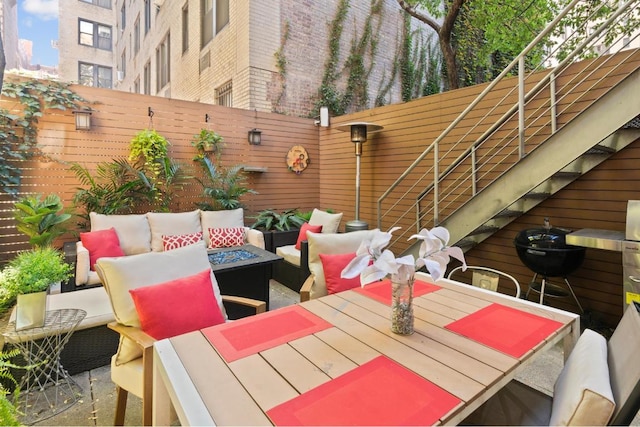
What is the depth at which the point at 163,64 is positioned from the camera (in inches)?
384

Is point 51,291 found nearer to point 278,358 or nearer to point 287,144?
point 278,358

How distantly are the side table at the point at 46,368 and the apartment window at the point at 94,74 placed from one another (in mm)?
14460

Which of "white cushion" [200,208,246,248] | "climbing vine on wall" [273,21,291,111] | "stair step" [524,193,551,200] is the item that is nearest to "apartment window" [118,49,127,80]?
"climbing vine on wall" [273,21,291,111]

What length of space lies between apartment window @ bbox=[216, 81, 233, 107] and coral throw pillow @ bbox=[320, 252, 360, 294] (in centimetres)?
528

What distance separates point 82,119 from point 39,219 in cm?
148

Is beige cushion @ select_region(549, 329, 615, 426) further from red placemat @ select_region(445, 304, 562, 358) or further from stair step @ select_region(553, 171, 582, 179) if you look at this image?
stair step @ select_region(553, 171, 582, 179)

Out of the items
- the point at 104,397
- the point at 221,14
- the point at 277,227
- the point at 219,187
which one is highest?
the point at 221,14

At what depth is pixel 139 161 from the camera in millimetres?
4531

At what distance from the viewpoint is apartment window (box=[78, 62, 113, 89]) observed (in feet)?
42.4

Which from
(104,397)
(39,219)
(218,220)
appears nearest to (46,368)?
(104,397)

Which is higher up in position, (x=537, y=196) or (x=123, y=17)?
(x=123, y=17)

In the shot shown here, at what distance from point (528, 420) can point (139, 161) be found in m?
4.96

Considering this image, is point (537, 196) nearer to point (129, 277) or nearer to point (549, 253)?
point (549, 253)

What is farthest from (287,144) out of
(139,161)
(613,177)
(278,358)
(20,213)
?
(278,358)
